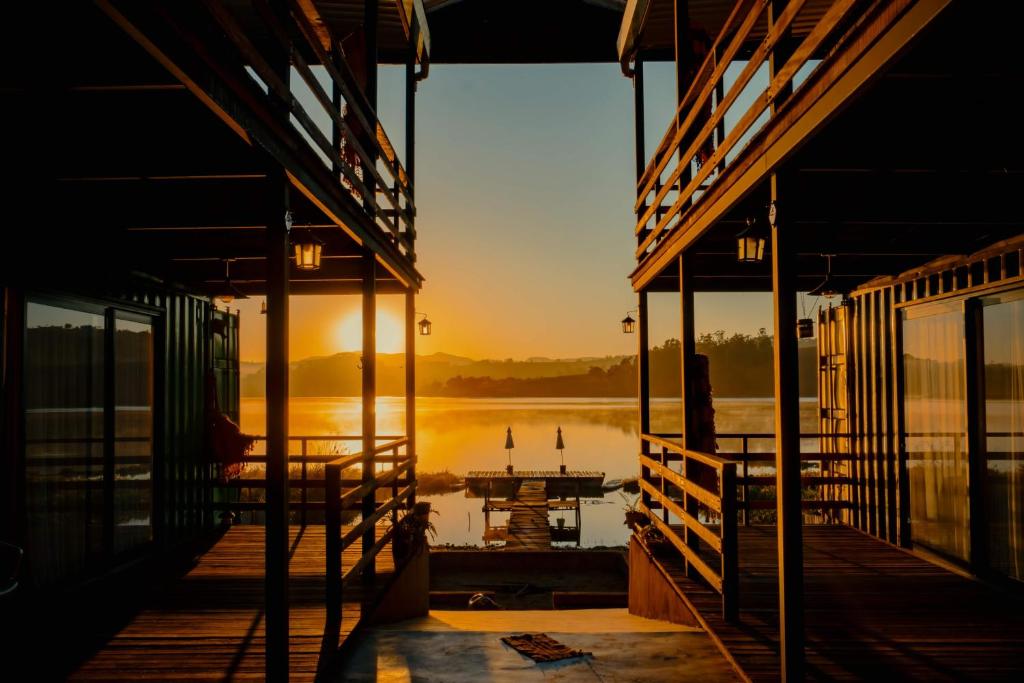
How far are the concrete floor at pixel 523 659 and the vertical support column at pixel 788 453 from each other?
61cm

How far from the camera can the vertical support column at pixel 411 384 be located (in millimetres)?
9359

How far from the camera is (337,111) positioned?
239 inches

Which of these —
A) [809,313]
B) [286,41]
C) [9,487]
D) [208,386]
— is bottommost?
[9,487]

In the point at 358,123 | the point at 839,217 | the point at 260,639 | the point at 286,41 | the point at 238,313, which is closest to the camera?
the point at 286,41

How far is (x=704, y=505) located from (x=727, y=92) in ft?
12.5

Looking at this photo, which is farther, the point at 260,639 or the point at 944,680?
the point at 260,639

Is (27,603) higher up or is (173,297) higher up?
(173,297)

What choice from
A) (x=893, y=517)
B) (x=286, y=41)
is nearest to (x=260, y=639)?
(x=286, y=41)

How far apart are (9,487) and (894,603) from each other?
24.3ft

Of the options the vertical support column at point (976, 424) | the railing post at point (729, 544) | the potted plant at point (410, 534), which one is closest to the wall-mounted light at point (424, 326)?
the potted plant at point (410, 534)

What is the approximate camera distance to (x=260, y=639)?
5453 millimetres

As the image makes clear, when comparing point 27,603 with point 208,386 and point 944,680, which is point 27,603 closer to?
point 208,386

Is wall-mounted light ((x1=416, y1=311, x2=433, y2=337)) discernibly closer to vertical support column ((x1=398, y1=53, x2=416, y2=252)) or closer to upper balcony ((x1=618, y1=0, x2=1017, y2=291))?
vertical support column ((x1=398, y1=53, x2=416, y2=252))

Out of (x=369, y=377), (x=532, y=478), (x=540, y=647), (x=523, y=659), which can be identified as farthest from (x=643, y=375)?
(x=532, y=478)
